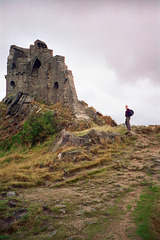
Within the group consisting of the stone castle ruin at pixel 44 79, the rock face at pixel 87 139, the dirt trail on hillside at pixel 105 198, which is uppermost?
the stone castle ruin at pixel 44 79

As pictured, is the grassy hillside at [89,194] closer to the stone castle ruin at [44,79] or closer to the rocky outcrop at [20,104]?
the stone castle ruin at [44,79]

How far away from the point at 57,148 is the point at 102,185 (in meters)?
4.66

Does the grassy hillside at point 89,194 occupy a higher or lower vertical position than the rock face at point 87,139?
lower

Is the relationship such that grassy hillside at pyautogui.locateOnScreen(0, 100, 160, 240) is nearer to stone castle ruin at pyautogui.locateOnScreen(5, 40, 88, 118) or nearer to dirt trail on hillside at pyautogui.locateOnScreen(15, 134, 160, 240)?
dirt trail on hillside at pyautogui.locateOnScreen(15, 134, 160, 240)

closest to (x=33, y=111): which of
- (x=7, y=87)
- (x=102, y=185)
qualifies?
(x=7, y=87)

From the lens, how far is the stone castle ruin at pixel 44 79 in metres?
17.2

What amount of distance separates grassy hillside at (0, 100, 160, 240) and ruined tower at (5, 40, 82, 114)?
8377 mm

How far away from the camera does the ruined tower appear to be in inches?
684

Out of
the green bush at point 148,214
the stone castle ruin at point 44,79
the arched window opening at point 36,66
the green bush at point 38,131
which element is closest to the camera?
the green bush at point 148,214

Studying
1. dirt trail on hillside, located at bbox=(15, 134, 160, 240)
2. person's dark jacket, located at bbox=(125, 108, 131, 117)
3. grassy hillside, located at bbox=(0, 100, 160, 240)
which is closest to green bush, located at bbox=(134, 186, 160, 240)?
grassy hillside, located at bbox=(0, 100, 160, 240)

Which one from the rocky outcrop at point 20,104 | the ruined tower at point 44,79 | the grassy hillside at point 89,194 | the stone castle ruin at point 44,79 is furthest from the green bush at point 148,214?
the rocky outcrop at point 20,104

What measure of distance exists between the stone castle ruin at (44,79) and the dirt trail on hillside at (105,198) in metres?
9.83

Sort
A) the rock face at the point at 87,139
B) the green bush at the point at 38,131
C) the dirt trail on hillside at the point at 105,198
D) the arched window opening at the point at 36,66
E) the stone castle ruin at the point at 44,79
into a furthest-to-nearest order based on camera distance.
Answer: the arched window opening at the point at 36,66, the stone castle ruin at the point at 44,79, the green bush at the point at 38,131, the rock face at the point at 87,139, the dirt trail on hillside at the point at 105,198

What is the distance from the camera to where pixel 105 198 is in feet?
15.0
